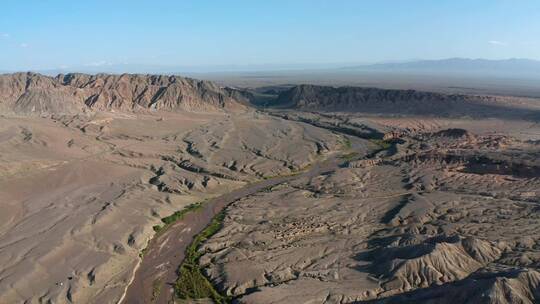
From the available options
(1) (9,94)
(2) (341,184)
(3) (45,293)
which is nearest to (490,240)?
(2) (341,184)

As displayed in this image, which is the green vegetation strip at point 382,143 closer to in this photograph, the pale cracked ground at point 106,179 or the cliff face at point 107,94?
the pale cracked ground at point 106,179

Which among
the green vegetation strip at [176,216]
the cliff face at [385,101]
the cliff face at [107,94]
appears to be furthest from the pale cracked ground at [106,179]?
the cliff face at [385,101]

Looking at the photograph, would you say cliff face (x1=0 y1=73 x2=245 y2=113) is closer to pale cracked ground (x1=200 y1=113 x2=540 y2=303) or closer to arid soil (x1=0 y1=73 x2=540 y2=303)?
arid soil (x1=0 y1=73 x2=540 y2=303)

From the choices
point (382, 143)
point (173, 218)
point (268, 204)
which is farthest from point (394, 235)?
point (382, 143)

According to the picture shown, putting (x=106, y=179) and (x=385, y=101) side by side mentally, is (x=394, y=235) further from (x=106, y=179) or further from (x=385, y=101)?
(x=385, y=101)

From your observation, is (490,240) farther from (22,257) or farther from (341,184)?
(22,257)

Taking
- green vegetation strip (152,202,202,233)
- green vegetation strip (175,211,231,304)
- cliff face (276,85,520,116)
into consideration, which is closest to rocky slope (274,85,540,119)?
cliff face (276,85,520,116)
